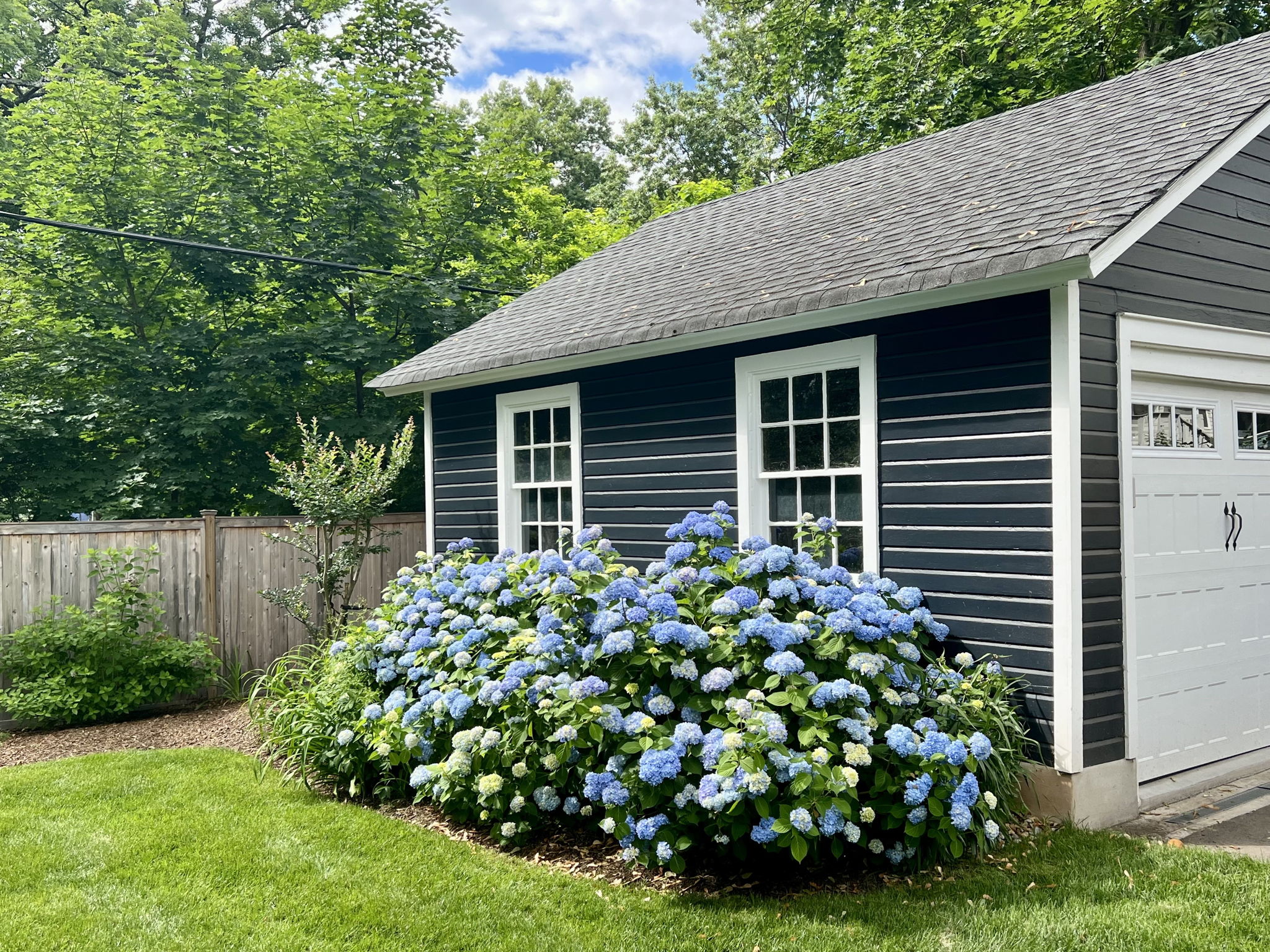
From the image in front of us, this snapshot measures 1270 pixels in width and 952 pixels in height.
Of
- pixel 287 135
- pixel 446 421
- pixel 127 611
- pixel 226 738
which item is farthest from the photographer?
pixel 287 135

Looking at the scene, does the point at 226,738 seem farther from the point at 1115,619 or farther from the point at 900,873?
the point at 1115,619

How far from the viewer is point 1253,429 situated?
20.1ft

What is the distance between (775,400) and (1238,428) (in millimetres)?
2841

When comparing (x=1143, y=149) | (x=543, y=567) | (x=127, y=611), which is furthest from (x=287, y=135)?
(x=1143, y=149)

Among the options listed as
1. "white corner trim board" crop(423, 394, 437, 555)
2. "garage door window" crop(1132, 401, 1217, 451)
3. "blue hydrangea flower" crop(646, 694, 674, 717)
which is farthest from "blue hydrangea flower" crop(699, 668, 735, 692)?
"white corner trim board" crop(423, 394, 437, 555)

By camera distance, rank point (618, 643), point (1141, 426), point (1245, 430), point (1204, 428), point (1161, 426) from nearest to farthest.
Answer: point (618, 643) < point (1141, 426) < point (1161, 426) < point (1204, 428) < point (1245, 430)

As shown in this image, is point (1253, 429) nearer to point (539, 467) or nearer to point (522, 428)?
point (539, 467)

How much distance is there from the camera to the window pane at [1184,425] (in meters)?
5.64

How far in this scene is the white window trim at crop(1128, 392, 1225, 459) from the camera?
5.38 meters

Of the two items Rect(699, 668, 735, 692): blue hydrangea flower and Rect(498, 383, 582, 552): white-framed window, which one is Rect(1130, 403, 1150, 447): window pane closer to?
Rect(699, 668, 735, 692): blue hydrangea flower

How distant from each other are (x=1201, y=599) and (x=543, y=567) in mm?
3832

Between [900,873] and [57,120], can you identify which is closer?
[900,873]

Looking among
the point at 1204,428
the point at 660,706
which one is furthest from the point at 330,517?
the point at 1204,428

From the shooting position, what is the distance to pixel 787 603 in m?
4.82
